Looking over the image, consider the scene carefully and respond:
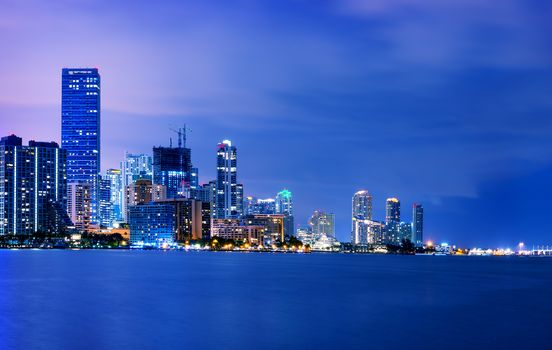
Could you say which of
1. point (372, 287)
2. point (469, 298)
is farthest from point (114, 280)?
point (469, 298)

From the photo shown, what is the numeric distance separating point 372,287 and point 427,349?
44809 mm

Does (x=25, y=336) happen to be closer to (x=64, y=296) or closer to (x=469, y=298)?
(x=64, y=296)

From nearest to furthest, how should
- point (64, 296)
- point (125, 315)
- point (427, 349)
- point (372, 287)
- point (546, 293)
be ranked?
1. point (427, 349)
2. point (125, 315)
3. point (64, 296)
4. point (546, 293)
5. point (372, 287)

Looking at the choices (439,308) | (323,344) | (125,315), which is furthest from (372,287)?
(323,344)

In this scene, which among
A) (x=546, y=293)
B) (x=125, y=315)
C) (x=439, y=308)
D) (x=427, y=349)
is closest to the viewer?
(x=427, y=349)

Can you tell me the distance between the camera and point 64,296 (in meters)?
67.9

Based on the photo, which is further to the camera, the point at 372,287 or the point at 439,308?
the point at 372,287

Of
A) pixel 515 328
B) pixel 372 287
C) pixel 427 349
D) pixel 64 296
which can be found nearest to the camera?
pixel 427 349

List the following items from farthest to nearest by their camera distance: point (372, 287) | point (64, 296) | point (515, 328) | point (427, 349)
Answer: point (372, 287)
point (64, 296)
point (515, 328)
point (427, 349)

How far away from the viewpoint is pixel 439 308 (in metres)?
60.2

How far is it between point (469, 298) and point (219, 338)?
3466 centimetres

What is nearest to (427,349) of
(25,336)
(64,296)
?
(25,336)

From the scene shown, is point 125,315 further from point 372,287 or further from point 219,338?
point 372,287

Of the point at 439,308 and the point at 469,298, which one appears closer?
the point at 439,308
